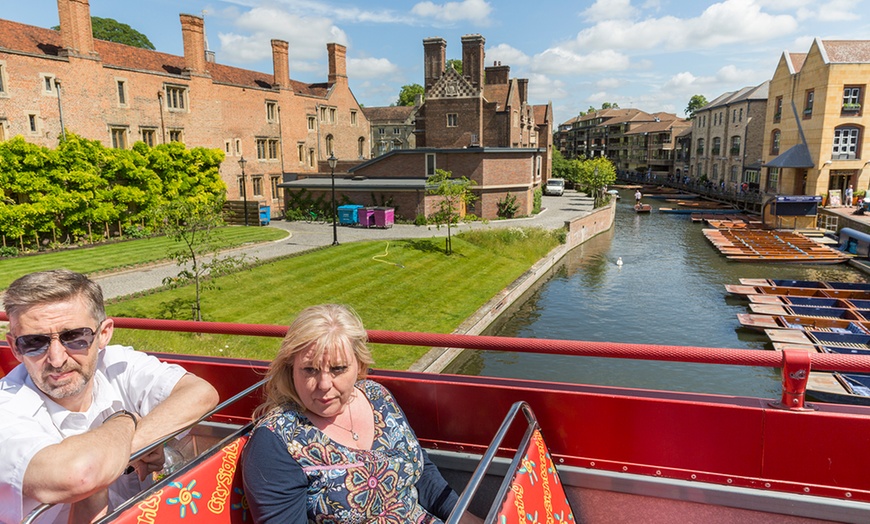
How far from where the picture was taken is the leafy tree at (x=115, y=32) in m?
55.6

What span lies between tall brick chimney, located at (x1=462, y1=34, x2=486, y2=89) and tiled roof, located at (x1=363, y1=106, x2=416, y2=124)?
33982mm

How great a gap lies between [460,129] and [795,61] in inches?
1113

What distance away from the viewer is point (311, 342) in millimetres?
2604

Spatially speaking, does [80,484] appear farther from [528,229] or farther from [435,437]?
[528,229]

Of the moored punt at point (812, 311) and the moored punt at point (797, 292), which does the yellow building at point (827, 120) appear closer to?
the moored punt at point (797, 292)

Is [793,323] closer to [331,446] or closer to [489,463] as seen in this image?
[489,463]

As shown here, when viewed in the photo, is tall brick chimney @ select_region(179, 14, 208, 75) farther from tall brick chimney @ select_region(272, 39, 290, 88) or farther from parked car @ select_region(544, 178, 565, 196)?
parked car @ select_region(544, 178, 565, 196)

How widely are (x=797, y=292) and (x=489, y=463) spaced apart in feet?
77.6

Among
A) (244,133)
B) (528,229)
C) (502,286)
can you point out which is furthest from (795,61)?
(244,133)

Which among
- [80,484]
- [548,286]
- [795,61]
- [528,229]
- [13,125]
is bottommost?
[548,286]

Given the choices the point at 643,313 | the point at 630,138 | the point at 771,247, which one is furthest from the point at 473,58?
the point at 630,138

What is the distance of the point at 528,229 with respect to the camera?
31469 millimetres

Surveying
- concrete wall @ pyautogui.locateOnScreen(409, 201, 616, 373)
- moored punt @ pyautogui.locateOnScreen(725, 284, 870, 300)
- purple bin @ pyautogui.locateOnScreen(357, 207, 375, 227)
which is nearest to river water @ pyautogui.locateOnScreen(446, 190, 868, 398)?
concrete wall @ pyautogui.locateOnScreen(409, 201, 616, 373)

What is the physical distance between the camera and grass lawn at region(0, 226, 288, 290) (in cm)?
1883
